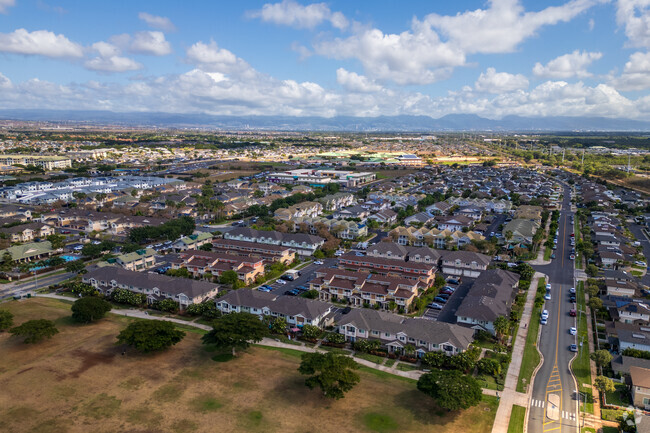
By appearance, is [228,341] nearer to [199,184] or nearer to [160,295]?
[160,295]

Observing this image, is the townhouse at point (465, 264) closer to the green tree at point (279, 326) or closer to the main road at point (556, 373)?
the main road at point (556, 373)

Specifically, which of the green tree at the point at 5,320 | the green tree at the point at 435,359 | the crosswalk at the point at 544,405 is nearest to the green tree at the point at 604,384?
the crosswalk at the point at 544,405

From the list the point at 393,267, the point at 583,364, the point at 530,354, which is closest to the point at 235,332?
the point at 393,267

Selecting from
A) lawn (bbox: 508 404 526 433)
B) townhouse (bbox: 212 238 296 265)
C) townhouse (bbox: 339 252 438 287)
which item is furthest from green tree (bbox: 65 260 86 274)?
lawn (bbox: 508 404 526 433)

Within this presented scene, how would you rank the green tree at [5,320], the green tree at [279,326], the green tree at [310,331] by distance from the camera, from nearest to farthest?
the green tree at [310,331]
the green tree at [279,326]
the green tree at [5,320]

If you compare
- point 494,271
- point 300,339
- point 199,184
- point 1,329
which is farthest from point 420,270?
point 199,184

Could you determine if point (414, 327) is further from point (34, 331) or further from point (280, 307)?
→ point (34, 331)
